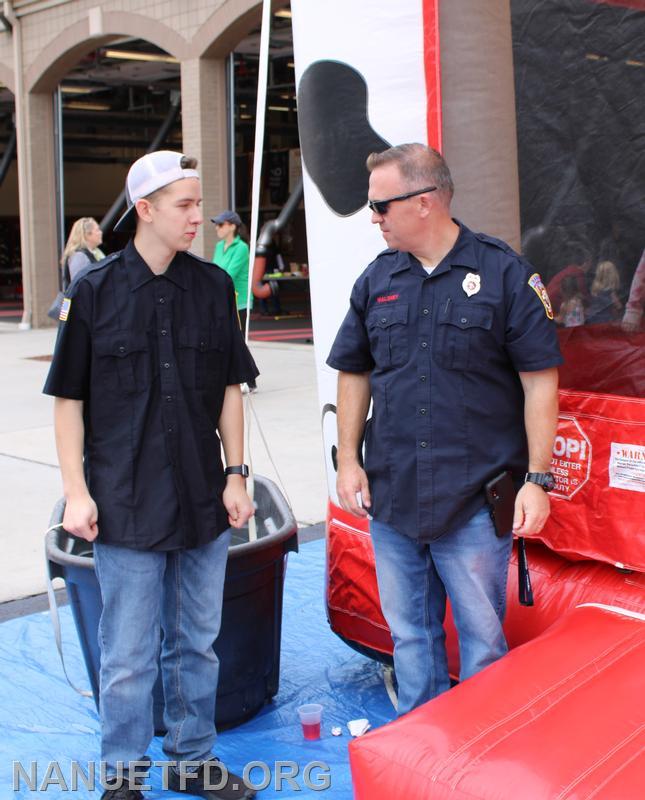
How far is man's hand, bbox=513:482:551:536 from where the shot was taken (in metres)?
2.52

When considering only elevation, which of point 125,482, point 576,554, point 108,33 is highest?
point 108,33

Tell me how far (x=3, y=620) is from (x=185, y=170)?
2508 millimetres

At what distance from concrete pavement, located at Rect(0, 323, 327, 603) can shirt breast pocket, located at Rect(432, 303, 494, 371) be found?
288 centimetres

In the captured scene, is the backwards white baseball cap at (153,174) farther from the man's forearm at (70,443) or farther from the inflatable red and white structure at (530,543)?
the inflatable red and white structure at (530,543)

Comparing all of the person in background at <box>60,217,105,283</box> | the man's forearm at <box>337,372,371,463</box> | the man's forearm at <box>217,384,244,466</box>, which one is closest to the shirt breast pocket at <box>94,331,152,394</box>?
the man's forearm at <box>217,384,244,466</box>

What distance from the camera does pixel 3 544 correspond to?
5.37 metres

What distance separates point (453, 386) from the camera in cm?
255

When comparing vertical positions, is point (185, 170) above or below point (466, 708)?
above

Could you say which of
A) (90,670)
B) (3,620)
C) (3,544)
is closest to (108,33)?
(3,544)

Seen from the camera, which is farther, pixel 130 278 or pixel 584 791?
pixel 130 278

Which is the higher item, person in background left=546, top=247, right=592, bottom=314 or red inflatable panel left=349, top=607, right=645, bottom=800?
person in background left=546, top=247, right=592, bottom=314

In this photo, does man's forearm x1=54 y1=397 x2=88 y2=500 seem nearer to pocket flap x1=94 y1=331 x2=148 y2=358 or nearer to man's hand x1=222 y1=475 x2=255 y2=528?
pocket flap x1=94 y1=331 x2=148 y2=358

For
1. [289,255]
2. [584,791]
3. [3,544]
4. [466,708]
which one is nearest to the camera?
[584,791]

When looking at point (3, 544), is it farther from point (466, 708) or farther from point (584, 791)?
point (584, 791)
